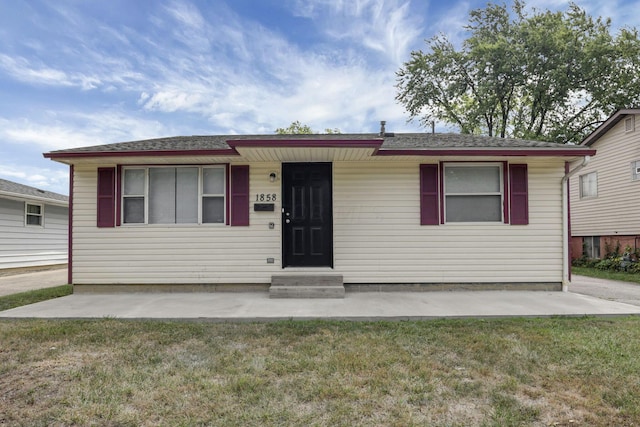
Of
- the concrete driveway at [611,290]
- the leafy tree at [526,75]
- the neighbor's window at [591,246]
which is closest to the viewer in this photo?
the concrete driveway at [611,290]

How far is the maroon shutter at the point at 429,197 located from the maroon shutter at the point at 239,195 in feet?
10.5

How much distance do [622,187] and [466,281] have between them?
9.23m

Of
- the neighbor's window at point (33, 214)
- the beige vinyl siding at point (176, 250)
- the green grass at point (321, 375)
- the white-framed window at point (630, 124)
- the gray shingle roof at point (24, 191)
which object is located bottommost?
the green grass at point (321, 375)

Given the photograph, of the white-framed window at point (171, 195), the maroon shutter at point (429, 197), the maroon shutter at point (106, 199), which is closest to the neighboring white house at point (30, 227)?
the maroon shutter at point (106, 199)

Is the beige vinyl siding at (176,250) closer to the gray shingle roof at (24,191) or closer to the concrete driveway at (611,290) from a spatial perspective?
the gray shingle roof at (24,191)

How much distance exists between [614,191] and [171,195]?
45.6 feet

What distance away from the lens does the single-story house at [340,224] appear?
6.11 m

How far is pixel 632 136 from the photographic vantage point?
35.7ft

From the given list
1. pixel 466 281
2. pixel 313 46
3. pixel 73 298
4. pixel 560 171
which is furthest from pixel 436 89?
pixel 73 298

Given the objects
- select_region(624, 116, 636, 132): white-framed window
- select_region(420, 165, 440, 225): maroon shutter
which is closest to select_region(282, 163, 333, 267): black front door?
select_region(420, 165, 440, 225): maroon shutter

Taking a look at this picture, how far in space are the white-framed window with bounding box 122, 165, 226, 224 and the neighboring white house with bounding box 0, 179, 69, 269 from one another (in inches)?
231

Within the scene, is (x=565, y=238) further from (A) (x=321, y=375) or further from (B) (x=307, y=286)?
(A) (x=321, y=375)

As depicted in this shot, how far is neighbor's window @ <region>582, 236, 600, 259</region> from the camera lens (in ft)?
40.6

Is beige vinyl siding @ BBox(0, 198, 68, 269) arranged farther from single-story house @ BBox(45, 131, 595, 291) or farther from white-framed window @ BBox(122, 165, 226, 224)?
white-framed window @ BBox(122, 165, 226, 224)
